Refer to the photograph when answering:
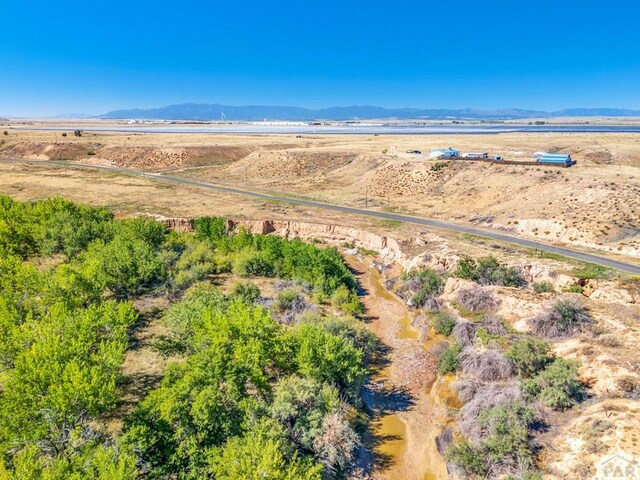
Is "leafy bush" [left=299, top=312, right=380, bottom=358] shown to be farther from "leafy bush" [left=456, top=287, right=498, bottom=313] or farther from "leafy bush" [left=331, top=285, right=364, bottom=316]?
"leafy bush" [left=456, top=287, right=498, bottom=313]

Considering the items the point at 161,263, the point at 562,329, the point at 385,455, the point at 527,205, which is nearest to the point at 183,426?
the point at 385,455

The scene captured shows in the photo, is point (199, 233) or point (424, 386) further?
point (199, 233)

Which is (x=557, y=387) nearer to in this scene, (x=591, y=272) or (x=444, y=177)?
(x=591, y=272)

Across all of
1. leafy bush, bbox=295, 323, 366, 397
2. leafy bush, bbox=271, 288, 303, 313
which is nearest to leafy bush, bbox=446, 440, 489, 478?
leafy bush, bbox=295, 323, 366, 397

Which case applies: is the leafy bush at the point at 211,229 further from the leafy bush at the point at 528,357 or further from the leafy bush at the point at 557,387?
the leafy bush at the point at 557,387

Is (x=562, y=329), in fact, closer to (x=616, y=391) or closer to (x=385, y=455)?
(x=616, y=391)

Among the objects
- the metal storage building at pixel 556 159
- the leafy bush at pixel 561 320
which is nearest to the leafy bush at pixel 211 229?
the leafy bush at pixel 561 320
